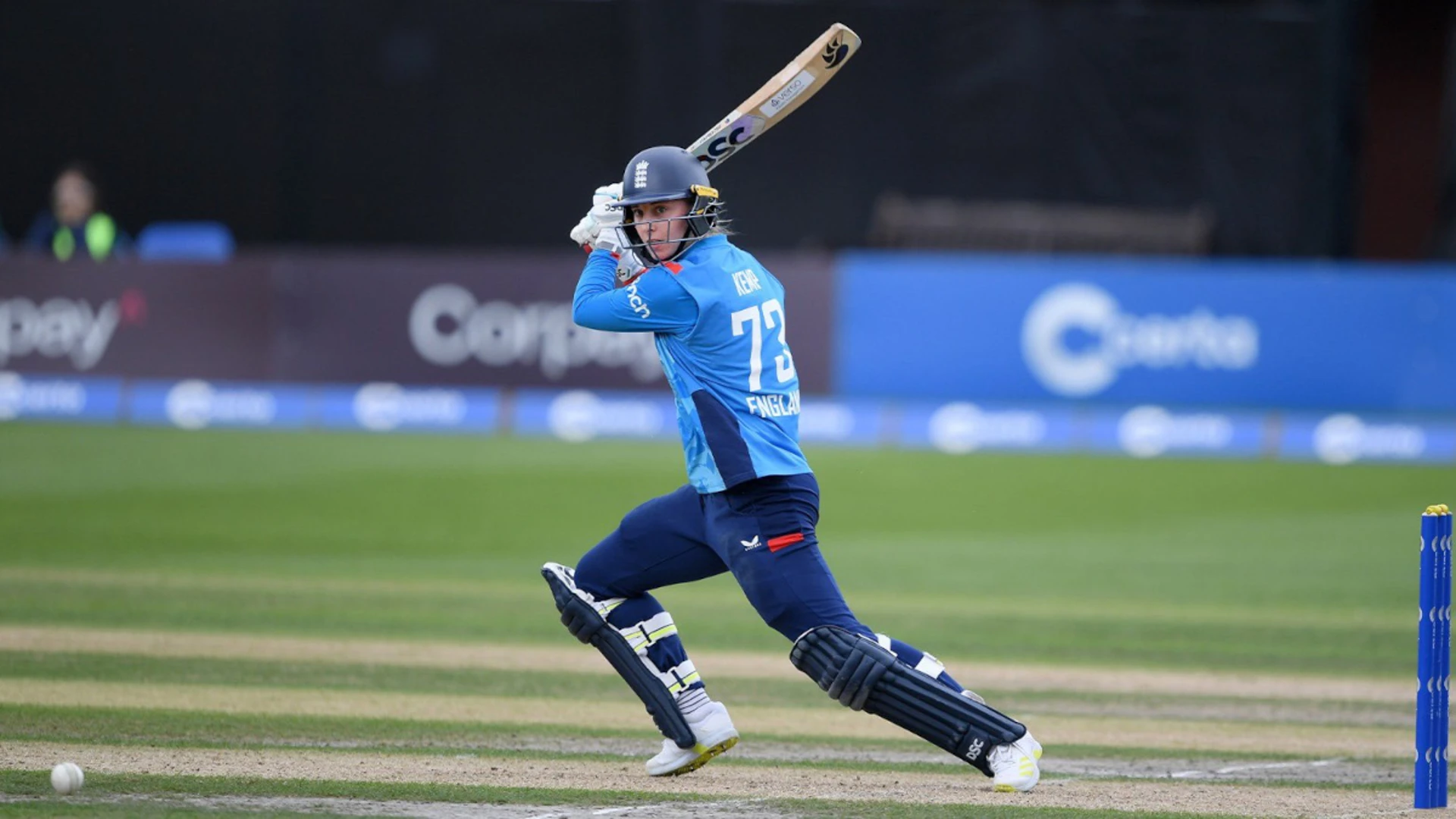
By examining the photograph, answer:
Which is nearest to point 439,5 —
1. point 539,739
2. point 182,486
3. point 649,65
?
point 649,65

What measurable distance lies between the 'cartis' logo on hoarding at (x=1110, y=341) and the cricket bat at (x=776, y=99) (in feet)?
39.3

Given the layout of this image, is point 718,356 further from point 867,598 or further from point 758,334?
point 867,598

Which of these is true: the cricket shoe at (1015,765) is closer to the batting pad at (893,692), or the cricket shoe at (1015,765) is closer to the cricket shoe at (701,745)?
Result: the batting pad at (893,692)

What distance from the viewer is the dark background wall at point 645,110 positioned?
22.9 meters

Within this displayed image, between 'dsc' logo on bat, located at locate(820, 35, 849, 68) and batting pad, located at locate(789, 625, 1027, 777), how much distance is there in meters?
2.17

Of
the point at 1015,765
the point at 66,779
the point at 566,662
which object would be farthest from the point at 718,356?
the point at 566,662

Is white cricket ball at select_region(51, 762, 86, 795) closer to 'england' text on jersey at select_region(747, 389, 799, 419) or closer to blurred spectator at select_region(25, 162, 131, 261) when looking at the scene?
'england' text on jersey at select_region(747, 389, 799, 419)

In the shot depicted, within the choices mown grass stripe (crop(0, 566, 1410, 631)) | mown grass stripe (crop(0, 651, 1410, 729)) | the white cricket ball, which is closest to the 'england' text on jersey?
the white cricket ball

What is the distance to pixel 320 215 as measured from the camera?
24.0m

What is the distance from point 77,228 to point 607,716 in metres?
12.7

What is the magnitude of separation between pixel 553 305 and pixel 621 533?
13.0 m

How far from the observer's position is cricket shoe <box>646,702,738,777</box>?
6.96m

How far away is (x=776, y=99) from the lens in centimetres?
743

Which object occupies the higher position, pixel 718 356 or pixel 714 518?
pixel 718 356
